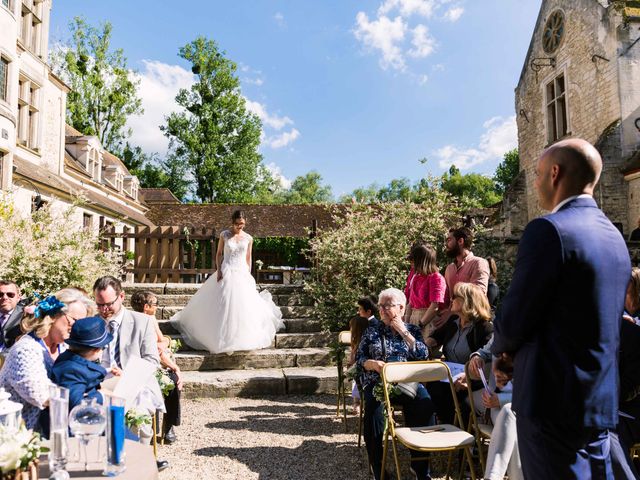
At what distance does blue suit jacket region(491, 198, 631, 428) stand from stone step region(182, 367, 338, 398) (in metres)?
5.82

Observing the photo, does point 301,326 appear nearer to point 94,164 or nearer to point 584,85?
point 584,85

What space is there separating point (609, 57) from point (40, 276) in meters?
14.4

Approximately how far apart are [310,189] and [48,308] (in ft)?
221

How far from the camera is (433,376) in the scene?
4.23 meters

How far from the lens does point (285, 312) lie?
9789 millimetres

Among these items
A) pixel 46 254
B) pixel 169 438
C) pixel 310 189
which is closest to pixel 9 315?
pixel 169 438

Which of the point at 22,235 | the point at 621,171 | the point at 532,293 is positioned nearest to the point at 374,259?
the point at 22,235

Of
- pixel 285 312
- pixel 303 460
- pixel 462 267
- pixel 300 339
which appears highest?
pixel 462 267

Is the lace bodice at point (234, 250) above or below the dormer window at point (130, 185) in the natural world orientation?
below

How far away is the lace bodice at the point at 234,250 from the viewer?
8086mm

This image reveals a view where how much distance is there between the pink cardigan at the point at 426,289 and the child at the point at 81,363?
393 cm

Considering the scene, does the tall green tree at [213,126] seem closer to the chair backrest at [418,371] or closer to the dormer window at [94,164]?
the dormer window at [94,164]

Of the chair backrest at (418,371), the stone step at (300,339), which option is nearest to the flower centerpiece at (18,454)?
the chair backrest at (418,371)

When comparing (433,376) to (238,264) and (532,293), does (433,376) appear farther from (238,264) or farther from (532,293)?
(238,264)
